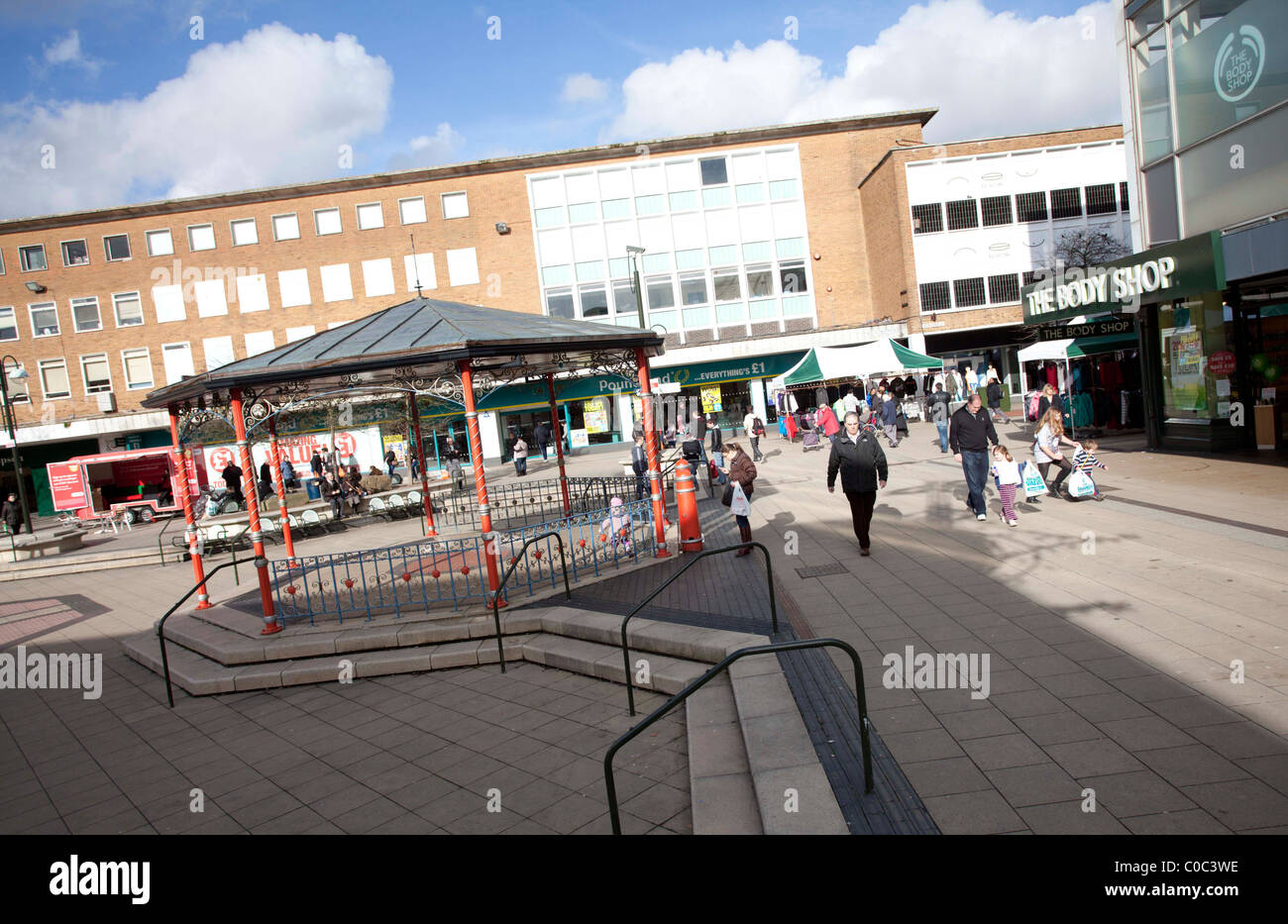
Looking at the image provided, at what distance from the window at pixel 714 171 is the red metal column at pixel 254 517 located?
95.0 feet

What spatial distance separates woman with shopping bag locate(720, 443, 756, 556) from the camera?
10.1m

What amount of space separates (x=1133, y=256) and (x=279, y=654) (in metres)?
15.1

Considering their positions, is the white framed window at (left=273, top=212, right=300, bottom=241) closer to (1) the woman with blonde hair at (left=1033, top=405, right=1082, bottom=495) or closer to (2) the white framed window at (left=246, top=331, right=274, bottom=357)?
(2) the white framed window at (left=246, top=331, right=274, bottom=357)

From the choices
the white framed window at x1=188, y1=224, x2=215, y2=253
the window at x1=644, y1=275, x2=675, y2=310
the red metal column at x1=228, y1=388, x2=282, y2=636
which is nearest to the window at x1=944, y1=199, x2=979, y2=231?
the window at x1=644, y1=275, x2=675, y2=310

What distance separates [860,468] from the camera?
9281 millimetres

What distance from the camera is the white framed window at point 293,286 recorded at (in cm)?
3522

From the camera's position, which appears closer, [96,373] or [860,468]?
[860,468]

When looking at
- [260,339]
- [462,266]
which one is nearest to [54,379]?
[260,339]

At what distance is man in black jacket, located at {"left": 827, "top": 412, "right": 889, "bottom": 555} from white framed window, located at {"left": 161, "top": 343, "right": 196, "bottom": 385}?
3529 centimetres

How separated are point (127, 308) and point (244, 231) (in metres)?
6.64

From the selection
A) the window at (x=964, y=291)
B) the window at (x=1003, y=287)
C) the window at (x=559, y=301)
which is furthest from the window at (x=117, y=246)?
the window at (x=1003, y=287)

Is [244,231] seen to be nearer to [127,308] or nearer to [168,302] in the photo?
[168,302]
